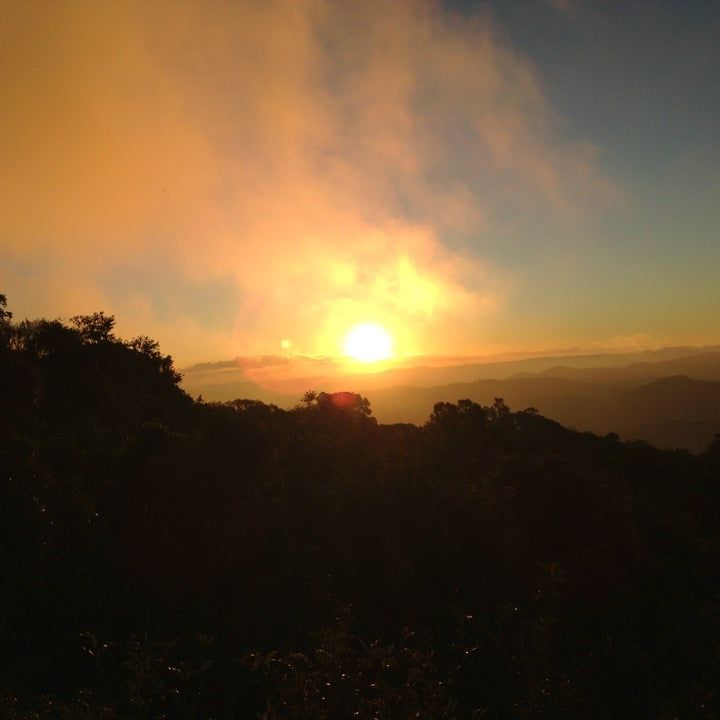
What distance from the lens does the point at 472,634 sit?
583 inches

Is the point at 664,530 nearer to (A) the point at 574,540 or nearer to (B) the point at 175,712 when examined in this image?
(A) the point at 574,540

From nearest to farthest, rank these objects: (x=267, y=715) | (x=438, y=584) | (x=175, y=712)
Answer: (x=267, y=715), (x=175, y=712), (x=438, y=584)

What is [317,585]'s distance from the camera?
18250mm

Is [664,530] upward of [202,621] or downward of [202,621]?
downward

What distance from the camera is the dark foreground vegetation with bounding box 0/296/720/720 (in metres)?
7.52

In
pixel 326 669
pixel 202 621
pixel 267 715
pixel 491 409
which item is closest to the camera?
pixel 267 715

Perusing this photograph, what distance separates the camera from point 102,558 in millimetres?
16594

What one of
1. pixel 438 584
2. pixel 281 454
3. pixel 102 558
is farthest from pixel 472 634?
pixel 281 454

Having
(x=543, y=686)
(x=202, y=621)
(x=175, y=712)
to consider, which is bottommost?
(x=202, y=621)

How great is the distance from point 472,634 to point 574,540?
15.9 metres

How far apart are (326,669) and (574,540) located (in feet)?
83.5

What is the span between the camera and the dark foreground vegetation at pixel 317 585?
752 cm

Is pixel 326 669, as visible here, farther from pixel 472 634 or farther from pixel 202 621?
pixel 202 621

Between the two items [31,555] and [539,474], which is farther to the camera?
[539,474]
